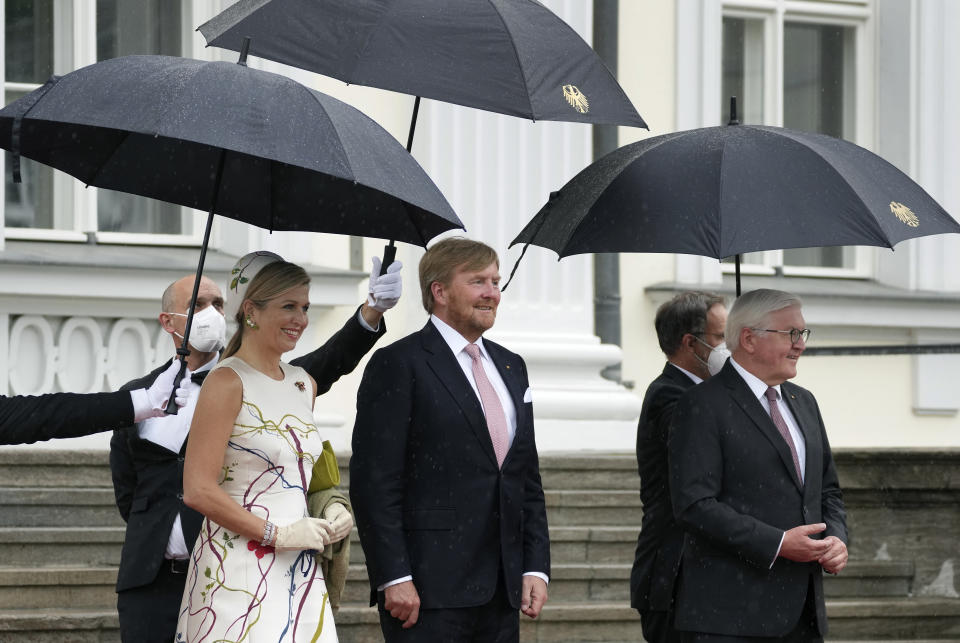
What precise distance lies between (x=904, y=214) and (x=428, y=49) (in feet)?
4.58

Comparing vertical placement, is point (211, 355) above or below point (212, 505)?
above

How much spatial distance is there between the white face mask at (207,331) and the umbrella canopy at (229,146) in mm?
326

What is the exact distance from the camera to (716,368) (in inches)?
217

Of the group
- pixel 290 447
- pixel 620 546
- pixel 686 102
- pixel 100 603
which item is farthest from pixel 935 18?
pixel 290 447

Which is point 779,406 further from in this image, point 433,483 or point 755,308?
point 433,483

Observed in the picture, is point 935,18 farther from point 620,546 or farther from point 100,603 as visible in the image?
point 100,603

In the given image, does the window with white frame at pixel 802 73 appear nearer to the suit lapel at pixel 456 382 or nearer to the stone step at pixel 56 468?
the stone step at pixel 56 468

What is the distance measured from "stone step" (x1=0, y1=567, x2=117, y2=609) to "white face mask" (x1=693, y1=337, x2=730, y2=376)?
2.51 metres

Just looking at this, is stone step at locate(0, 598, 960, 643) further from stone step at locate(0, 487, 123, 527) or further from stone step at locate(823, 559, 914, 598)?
stone step at locate(0, 487, 123, 527)

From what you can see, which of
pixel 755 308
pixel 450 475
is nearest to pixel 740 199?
pixel 755 308

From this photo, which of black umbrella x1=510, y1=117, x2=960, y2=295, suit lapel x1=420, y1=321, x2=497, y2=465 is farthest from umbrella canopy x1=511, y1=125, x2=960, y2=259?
suit lapel x1=420, y1=321, x2=497, y2=465

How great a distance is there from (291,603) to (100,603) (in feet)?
8.47

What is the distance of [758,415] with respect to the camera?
4949mm

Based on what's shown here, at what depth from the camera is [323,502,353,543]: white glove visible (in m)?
4.46
